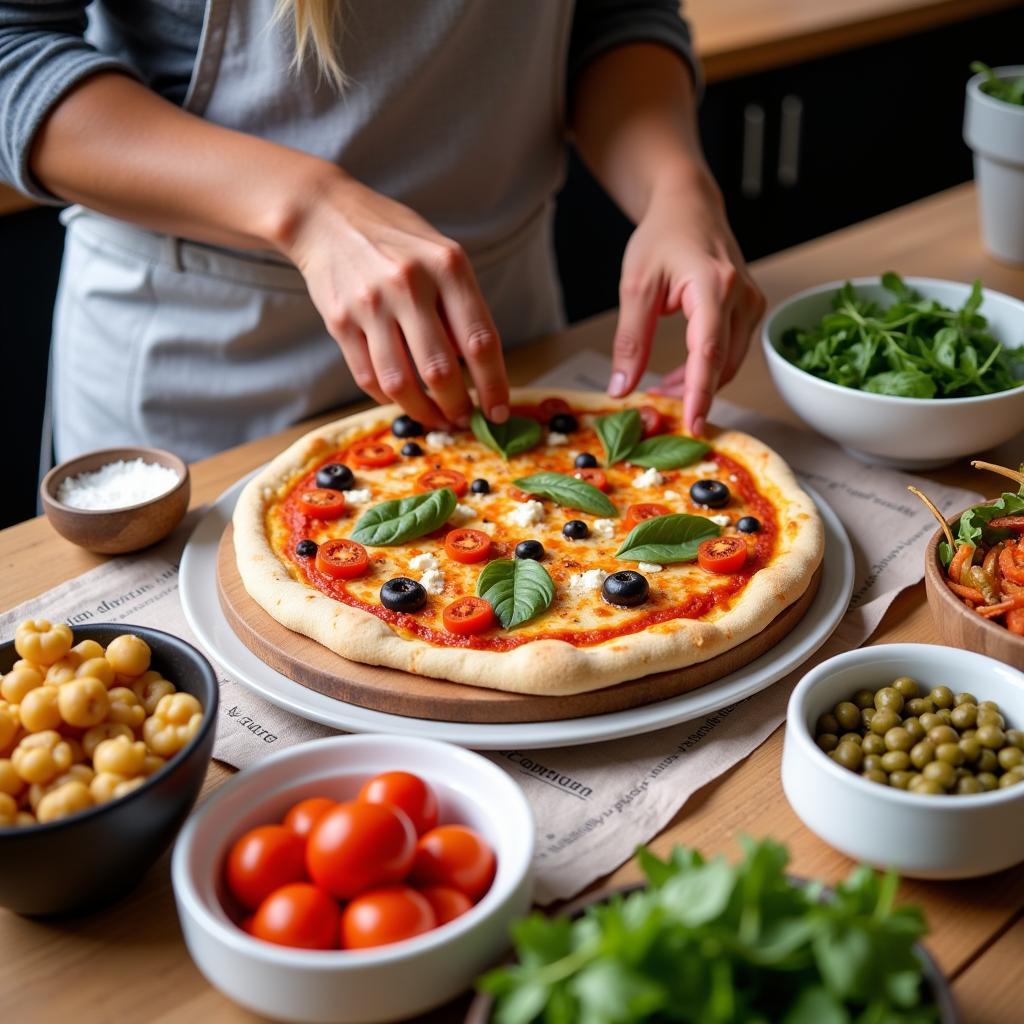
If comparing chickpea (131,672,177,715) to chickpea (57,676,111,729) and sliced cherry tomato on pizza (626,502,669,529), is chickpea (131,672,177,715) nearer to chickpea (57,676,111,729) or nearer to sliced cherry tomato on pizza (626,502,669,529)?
chickpea (57,676,111,729)


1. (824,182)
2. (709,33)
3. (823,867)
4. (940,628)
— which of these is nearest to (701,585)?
(940,628)

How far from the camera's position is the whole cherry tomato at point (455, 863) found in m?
1.12

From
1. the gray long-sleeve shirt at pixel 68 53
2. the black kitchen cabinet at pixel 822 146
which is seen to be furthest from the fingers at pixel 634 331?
the black kitchen cabinet at pixel 822 146

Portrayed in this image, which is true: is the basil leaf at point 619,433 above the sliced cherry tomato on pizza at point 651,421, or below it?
above

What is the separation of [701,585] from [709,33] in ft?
11.0

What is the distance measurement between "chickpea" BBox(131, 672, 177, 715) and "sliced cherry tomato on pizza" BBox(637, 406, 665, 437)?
1.08 metres

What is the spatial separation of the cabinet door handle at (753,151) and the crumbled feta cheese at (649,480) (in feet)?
10.4

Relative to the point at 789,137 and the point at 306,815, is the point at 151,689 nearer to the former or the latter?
the point at 306,815

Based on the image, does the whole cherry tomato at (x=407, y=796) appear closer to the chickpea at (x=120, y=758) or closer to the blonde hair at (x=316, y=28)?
the chickpea at (x=120, y=758)

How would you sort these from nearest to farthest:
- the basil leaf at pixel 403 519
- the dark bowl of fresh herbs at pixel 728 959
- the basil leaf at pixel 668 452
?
the dark bowl of fresh herbs at pixel 728 959
the basil leaf at pixel 403 519
the basil leaf at pixel 668 452

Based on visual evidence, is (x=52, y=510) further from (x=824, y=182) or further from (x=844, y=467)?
(x=824, y=182)

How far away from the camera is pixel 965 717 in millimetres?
1286

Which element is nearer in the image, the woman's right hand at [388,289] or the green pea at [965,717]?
the green pea at [965,717]

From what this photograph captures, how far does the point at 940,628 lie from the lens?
1.46 metres
